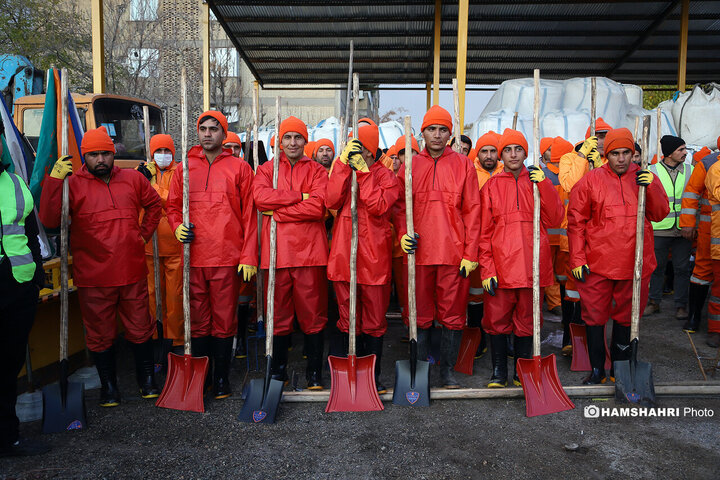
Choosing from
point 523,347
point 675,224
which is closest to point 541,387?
point 523,347

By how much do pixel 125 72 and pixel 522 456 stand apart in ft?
61.6

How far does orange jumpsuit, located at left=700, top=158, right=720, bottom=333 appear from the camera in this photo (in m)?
4.64

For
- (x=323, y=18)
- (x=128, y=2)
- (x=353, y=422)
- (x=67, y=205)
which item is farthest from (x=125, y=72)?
(x=353, y=422)

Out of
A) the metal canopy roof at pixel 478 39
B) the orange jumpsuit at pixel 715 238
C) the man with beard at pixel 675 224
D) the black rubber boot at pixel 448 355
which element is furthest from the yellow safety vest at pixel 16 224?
the metal canopy roof at pixel 478 39

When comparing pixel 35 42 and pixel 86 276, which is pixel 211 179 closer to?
pixel 86 276

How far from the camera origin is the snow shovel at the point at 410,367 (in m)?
3.60

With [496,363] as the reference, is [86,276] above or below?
above

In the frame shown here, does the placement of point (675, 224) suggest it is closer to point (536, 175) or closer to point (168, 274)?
point (536, 175)

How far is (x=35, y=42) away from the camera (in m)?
13.6

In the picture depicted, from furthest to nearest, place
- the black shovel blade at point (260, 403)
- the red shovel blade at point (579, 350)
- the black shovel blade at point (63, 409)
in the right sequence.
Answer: the red shovel blade at point (579, 350)
the black shovel blade at point (260, 403)
the black shovel blade at point (63, 409)

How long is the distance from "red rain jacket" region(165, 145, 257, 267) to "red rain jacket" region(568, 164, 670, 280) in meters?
2.51

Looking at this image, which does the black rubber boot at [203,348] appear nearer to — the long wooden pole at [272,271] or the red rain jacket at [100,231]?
the long wooden pole at [272,271]

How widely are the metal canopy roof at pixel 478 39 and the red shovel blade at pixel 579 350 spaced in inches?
280

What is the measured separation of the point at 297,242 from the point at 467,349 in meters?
1.82
